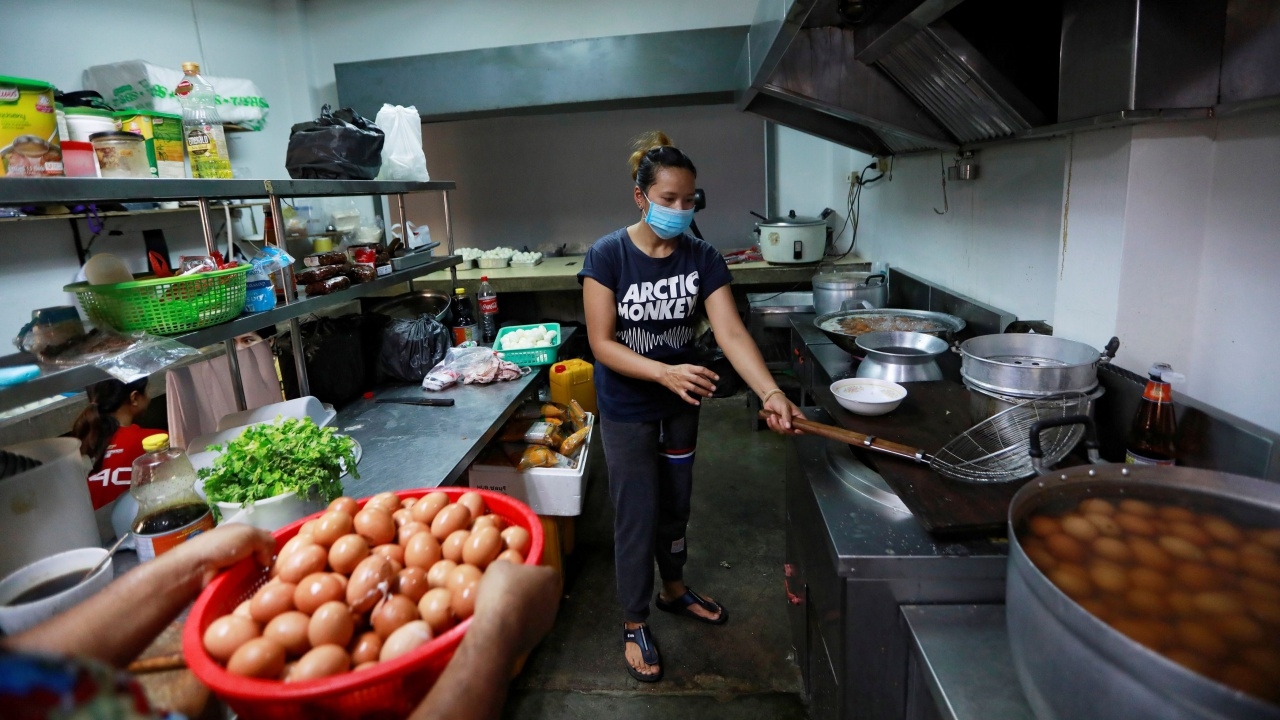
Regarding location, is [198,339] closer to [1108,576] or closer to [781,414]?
[781,414]

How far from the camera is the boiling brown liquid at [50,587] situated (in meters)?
1.01

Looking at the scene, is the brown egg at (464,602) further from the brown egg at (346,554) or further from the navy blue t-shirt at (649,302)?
the navy blue t-shirt at (649,302)

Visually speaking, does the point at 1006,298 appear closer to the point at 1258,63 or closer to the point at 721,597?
the point at 1258,63

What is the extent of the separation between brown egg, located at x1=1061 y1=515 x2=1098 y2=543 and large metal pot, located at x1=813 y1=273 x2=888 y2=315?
8.40ft

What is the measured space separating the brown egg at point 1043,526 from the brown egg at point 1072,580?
0.06 meters

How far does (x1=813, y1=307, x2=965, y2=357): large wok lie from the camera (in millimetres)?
2506

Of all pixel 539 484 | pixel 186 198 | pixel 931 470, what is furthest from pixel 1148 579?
pixel 186 198

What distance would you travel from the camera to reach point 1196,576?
790mm

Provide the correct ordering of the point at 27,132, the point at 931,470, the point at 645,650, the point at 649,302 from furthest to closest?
the point at 645,650 < the point at 649,302 < the point at 931,470 < the point at 27,132

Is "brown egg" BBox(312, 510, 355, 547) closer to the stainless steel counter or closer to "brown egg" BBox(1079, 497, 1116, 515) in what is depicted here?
the stainless steel counter

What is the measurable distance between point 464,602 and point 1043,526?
83 centimetres

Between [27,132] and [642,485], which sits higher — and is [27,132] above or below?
above

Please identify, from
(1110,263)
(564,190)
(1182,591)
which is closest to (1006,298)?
(1110,263)

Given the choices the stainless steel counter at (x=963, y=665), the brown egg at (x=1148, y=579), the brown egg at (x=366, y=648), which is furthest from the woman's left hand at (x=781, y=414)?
the brown egg at (x=366, y=648)
